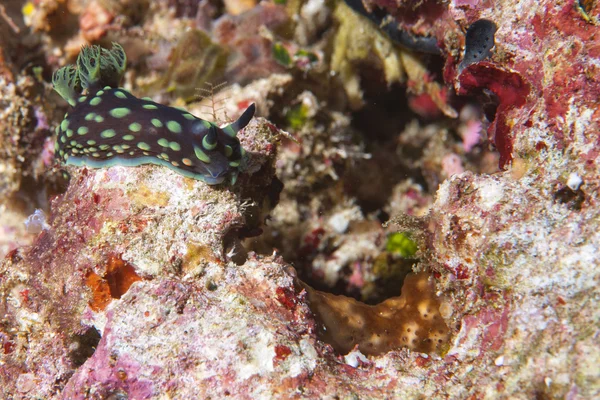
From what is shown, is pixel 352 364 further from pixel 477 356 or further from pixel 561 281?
pixel 561 281

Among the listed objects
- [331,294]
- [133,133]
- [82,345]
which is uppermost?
[133,133]

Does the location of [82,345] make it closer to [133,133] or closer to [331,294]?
[133,133]

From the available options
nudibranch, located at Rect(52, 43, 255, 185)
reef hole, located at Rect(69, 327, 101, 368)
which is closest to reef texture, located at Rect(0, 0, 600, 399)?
reef hole, located at Rect(69, 327, 101, 368)

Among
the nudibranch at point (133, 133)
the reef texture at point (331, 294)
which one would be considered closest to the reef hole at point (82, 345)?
the reef texture at point (331, 294)

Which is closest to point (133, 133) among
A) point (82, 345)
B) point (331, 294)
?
point (82, 345)

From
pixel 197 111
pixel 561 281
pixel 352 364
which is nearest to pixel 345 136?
pixel 197 111
